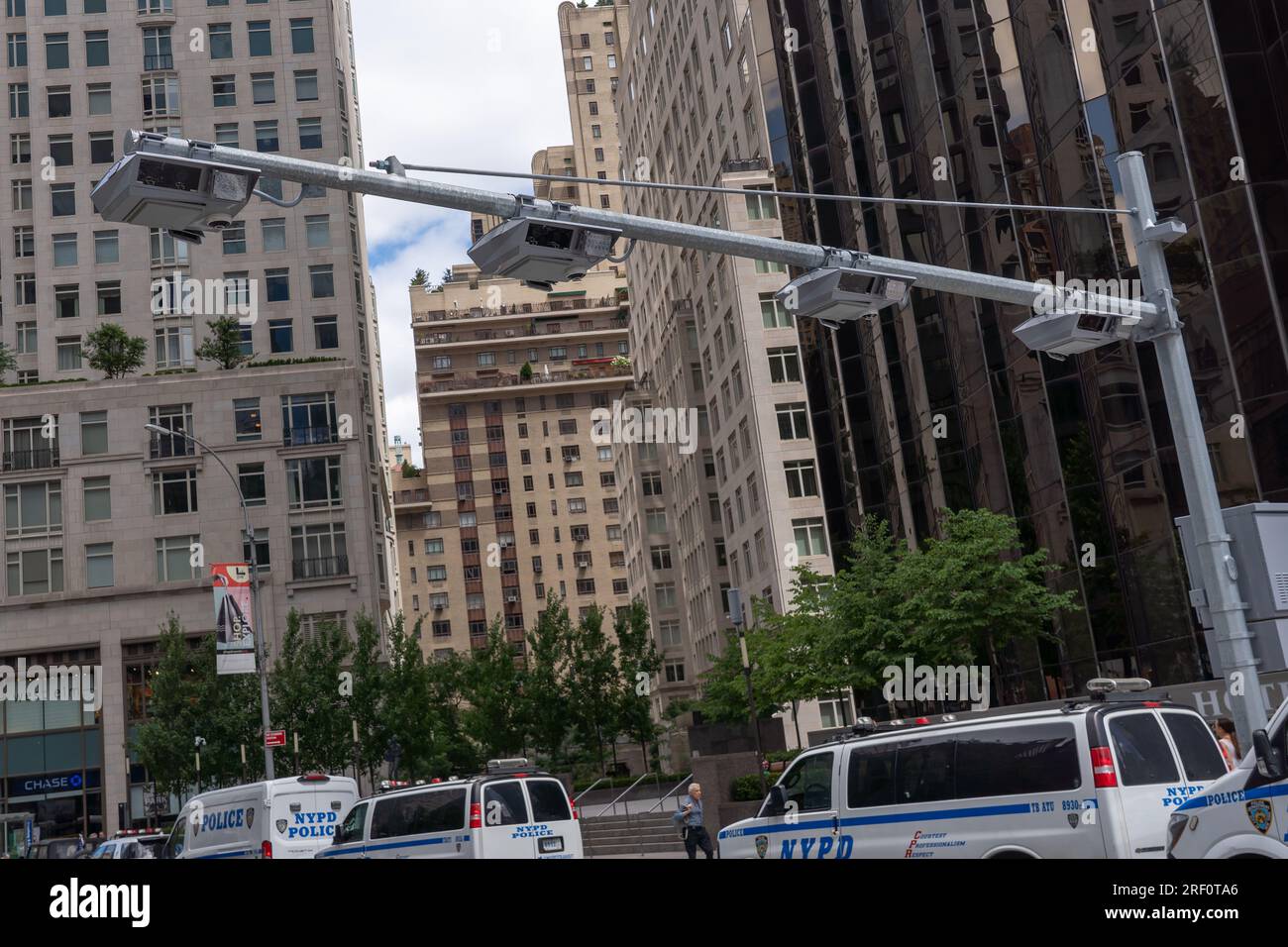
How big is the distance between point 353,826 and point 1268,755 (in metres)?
16.6

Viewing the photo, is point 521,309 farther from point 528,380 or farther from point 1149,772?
point 1149,772

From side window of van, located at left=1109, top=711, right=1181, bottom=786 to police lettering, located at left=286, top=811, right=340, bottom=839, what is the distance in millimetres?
17660

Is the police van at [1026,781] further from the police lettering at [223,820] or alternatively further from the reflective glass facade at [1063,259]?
the reflective glass facade at [1063,259]

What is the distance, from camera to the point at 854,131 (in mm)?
52750

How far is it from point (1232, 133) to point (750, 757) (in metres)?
17.9

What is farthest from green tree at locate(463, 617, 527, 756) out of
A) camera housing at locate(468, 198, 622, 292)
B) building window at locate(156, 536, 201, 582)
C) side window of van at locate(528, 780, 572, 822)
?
camera housing at locate(468, 198, 622, 292)

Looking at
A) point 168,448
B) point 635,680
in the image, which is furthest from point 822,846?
point 168,448

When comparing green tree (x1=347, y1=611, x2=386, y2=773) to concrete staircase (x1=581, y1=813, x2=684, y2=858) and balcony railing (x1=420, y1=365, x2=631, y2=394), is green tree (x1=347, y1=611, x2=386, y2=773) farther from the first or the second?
balcony railing (x1=420, y1=365, x2=631, y2=394)

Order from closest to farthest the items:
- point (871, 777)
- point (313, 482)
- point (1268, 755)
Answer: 1. point (1268, 755)
2. point (871, 777)
3. point (313, 482)

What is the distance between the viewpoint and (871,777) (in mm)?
14273

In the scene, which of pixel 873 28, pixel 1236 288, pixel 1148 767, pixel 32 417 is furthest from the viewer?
pixel 32 417

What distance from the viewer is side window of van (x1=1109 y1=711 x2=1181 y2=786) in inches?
480

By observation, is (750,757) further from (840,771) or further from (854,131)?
(854,131)
